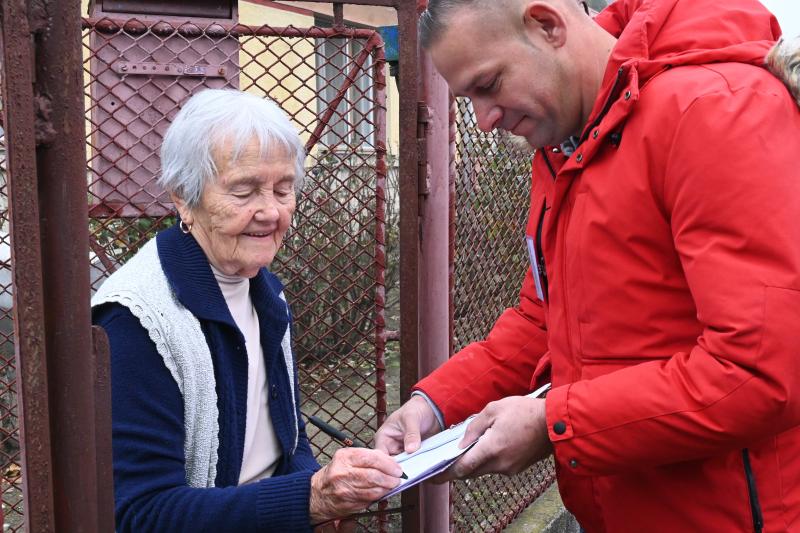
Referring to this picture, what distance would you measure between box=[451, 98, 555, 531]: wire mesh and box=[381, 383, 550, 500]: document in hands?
1.42 metres

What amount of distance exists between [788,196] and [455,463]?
2.94ft

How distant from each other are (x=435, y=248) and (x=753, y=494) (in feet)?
4.66

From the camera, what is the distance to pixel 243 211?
2.10 meters

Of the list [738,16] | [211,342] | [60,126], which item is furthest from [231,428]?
[738,16]

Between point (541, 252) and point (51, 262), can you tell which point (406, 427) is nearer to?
point (541, 252)

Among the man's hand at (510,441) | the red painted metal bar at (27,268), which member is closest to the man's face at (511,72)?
the man's hand at (510,441)

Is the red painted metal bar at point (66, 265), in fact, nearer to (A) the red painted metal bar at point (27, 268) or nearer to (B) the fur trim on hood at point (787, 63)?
(A) the red painted metal bar at point (27, 268)

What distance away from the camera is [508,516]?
3.96 metres

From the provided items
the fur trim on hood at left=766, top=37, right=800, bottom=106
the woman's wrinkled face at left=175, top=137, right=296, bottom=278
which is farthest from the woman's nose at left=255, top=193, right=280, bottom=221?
the fur trim on hood at left=766, top=37, right=800, bottom=106

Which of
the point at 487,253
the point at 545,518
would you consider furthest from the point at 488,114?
the point at 545,518

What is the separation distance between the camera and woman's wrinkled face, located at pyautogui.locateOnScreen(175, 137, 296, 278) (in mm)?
2082

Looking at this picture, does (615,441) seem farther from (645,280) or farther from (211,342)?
(211,342)

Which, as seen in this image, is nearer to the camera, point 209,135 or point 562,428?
point 562,428

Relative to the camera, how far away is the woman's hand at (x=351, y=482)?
1.84 m
